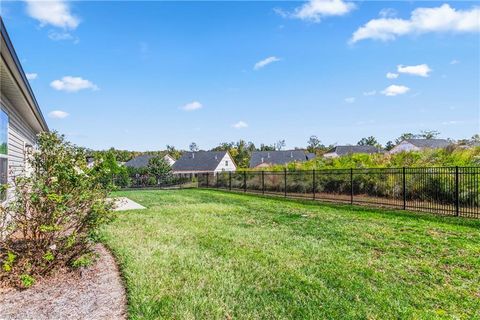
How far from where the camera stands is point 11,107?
7.17 metres

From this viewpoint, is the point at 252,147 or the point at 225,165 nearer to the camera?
the point at 225,165

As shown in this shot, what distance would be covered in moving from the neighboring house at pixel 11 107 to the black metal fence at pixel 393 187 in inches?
371

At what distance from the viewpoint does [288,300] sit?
10.3 feet

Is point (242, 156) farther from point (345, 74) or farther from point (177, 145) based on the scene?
point (345, 74)

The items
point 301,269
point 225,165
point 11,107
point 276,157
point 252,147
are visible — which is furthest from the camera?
point 252,147

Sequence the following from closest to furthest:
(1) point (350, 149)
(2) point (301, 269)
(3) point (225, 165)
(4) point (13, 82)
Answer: (2) point (301, 269) < (4) point (13, 82) < (3) point (225, 165) < (1) point (350, 149)

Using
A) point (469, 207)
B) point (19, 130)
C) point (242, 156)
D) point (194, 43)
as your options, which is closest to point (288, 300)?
point (469, 207)

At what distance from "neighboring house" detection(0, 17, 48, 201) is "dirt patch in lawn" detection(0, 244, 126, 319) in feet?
5.02

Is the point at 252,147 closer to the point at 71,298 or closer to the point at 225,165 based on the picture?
the point at 225,165

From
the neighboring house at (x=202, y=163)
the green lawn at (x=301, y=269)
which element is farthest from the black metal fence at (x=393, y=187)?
the neighboring house at (x=202, y=163)

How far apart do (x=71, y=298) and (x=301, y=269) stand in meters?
2.60

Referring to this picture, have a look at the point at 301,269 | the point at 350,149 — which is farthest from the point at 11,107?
the point at 350,149

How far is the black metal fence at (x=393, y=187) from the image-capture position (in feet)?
28.7

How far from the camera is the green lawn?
2.94 metres
